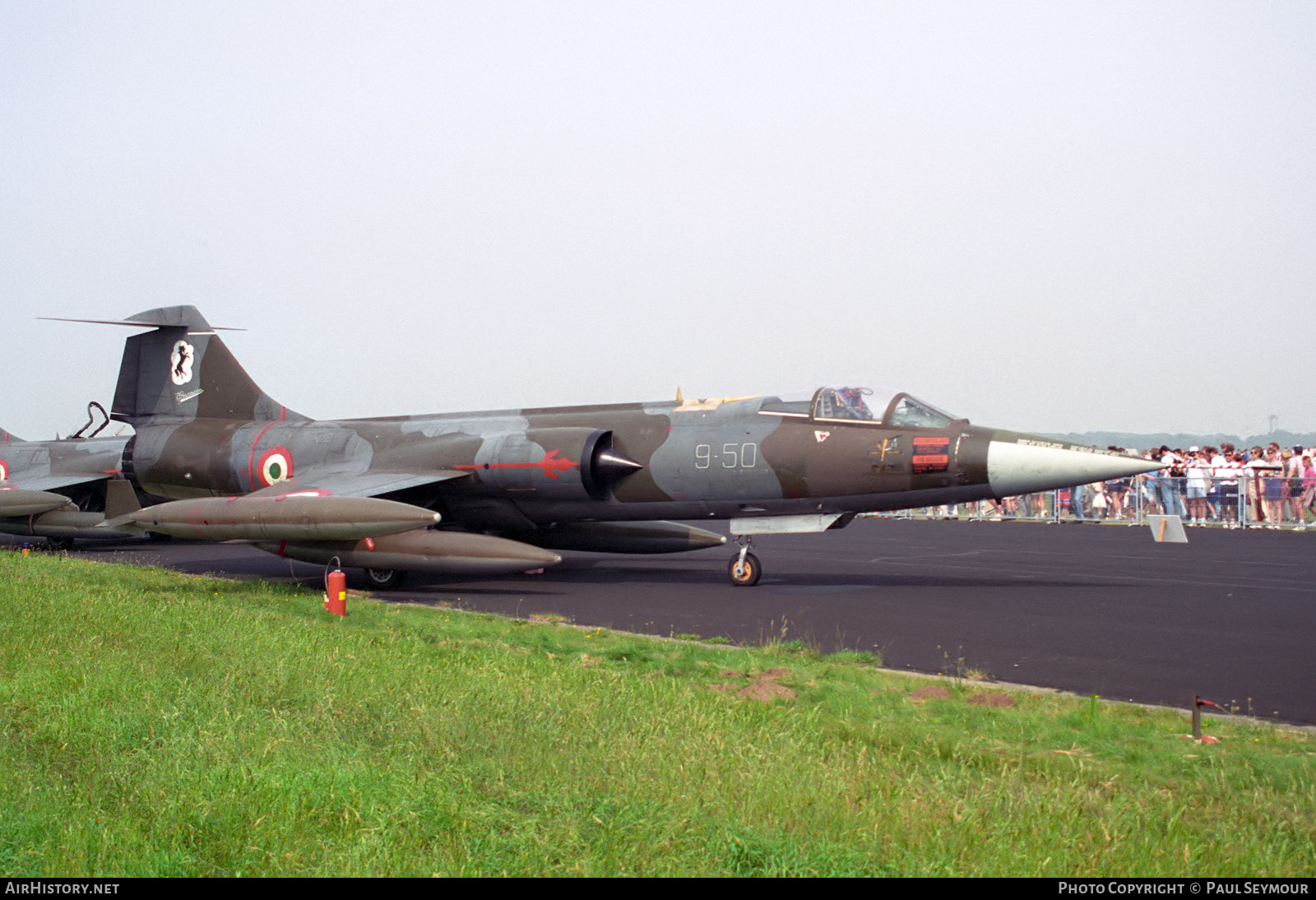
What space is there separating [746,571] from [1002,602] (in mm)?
3233

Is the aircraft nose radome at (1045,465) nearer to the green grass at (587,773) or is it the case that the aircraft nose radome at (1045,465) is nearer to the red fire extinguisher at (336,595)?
the green grass at (587,773)

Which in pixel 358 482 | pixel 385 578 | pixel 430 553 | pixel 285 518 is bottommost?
pixel 385 578

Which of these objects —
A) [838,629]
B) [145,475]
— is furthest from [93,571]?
[838,629]

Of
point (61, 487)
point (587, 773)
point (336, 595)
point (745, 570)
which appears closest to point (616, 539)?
point (745, 570)

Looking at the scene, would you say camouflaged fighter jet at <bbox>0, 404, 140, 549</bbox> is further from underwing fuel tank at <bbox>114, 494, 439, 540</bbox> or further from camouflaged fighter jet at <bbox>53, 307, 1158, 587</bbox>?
underwing fuel tank at <bbox>114, 494, 439, 540</bbox>

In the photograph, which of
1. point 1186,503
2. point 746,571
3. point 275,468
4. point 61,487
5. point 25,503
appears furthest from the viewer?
point 1186,503

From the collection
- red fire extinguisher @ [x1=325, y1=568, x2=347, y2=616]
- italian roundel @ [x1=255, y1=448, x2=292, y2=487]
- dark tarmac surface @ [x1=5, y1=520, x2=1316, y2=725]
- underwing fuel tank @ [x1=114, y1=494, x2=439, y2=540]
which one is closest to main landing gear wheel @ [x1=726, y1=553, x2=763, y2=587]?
dark tarmac surface @ [x1=5, y1=520, x2=1316, y2=725]

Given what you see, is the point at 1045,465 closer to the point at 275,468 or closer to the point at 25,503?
the point at 275,468

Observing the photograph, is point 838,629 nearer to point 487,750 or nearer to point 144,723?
point 487,750

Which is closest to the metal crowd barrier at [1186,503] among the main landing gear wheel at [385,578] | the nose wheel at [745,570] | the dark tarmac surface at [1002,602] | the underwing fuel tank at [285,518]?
the dark tarmac surface at [1002,602]

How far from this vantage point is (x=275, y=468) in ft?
51.6

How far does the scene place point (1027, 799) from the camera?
4141mm

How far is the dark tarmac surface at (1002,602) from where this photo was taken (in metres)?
7.29

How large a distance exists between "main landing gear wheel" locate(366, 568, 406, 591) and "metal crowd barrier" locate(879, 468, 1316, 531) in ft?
39.2
